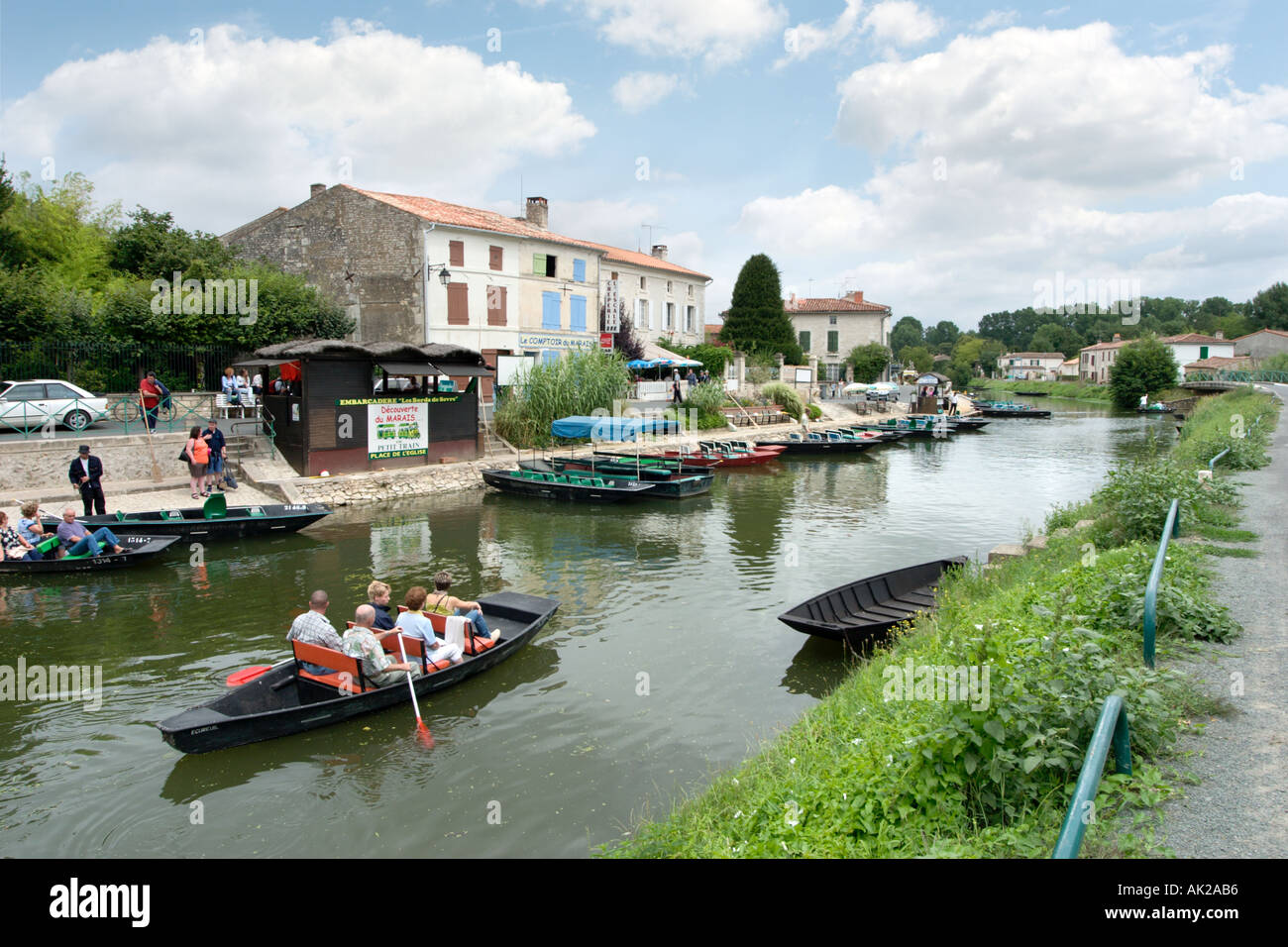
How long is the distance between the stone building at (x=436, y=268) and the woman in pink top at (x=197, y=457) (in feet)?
45.0

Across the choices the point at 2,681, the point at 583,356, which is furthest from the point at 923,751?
the point at 583,356

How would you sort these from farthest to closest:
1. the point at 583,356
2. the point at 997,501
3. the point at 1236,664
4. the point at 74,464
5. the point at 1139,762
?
the point at 583,356 → the point at 997,501 → the point at 74,464 → the point at 1236,664 → the point at 1139,762

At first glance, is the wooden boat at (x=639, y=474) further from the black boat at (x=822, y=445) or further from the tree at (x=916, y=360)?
the tree at (x=916, y=360)

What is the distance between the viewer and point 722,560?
677 inches

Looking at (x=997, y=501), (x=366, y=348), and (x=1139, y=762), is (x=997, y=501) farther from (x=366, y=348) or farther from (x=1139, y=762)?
(x=1139, y=762)

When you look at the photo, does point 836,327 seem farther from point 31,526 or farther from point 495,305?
point 31,526

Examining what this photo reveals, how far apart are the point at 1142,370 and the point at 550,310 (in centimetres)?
5800

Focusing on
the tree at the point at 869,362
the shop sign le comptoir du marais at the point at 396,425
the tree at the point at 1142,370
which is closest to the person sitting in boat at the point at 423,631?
the shop sign le comptoir du marais at the point at 396,425

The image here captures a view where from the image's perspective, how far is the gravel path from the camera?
4.29 meters

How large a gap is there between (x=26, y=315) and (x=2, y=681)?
68.3ft

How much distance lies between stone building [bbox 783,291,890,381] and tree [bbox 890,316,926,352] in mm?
82465

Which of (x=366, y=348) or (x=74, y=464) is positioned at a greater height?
(x=366, y=348)

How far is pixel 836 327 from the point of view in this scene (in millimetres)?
73438

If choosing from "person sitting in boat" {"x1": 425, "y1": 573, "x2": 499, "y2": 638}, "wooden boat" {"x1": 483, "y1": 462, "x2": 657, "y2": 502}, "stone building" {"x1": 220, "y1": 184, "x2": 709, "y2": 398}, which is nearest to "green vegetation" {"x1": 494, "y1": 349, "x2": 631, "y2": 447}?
"stone building" {"x1": 220, "y1": 184, "x2": 709, "y2": 398}
